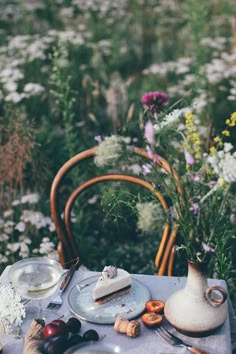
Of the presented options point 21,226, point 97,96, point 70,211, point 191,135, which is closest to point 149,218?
point 191,135

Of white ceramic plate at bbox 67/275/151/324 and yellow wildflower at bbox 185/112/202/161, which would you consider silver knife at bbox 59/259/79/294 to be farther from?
yellow wildflower at bbox 185/112/202/161

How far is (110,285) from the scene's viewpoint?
183 cm

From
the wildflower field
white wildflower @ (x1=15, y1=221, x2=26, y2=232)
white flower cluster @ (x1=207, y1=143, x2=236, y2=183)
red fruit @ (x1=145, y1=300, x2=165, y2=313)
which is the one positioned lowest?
white wildflower @ (x1=15, y1=221, x2=26, y2=232)

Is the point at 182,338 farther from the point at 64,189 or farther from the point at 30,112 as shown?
the point at 30,112

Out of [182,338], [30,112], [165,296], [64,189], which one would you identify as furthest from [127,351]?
[30,112]

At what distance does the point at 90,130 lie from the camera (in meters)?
3.91

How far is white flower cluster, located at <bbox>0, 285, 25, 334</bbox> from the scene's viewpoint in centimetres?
170

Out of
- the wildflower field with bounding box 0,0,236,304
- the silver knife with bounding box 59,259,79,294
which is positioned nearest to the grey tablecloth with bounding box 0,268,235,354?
the silver knife with bounding box 59,259,79,294

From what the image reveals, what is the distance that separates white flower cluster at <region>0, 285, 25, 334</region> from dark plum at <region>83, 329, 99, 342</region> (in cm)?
18

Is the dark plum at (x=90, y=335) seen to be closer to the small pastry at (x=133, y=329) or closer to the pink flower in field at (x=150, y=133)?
the small pastry at (x=133, y=329)

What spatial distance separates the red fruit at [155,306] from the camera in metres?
1.77

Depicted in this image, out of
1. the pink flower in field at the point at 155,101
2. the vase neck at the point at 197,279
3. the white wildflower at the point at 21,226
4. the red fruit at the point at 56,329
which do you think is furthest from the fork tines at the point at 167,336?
the white wildflower at the point at 21,226

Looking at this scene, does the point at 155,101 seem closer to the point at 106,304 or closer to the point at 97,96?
the point at 106,304

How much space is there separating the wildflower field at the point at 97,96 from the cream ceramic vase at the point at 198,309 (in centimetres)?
24
